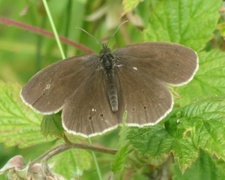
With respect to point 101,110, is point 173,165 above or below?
below

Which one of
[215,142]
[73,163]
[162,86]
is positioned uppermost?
[162,86]

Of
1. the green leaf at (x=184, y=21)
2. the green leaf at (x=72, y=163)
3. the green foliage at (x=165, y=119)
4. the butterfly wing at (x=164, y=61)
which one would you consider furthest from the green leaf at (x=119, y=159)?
the green leaf at (x=184, y=21)

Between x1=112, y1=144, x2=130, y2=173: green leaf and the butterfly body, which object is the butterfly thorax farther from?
x1=112, y1=144, x2=130, y2=173: green leaf

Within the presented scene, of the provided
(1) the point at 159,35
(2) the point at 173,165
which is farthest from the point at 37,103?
(1) the point at 159,35

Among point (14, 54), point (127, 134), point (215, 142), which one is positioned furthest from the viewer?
point (14, 54)

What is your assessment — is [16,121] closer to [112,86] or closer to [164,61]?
[112,86]

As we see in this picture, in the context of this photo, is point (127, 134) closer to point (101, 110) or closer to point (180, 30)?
point (101, 110)
